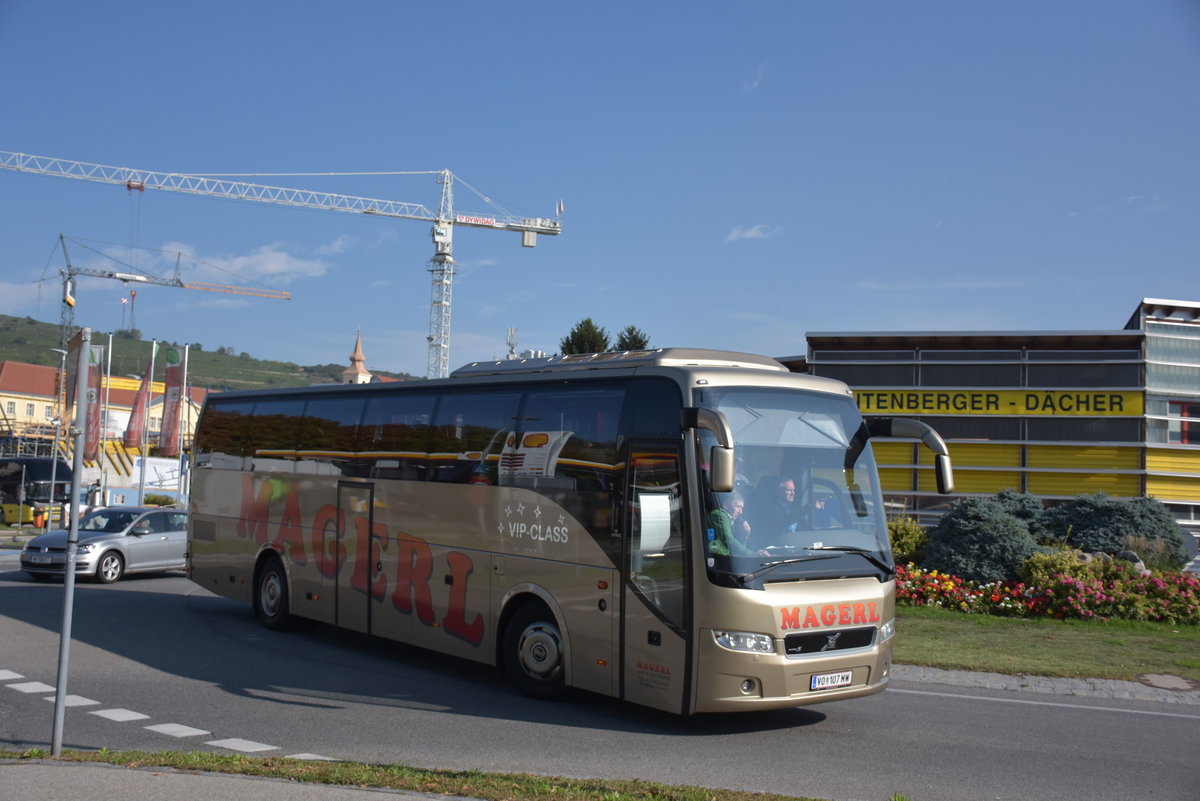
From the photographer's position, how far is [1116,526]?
1788 cm

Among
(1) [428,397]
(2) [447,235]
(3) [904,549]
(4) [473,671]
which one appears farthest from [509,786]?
(2) [447,235]

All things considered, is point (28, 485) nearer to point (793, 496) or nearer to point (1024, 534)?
point (1024, 534)

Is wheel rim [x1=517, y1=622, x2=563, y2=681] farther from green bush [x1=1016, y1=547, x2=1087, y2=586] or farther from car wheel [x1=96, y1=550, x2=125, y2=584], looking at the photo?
car wheel [x1=96, y1=550, x2=125, y2=584]

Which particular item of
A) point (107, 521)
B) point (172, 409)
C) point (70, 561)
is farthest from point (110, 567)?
point (172, 409)

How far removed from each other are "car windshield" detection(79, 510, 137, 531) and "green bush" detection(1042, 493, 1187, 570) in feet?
60.9

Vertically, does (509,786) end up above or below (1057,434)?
below

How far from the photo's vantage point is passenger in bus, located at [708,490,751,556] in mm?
8305

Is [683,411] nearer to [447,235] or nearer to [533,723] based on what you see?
[533,723]

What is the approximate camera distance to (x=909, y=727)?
30.0 feet

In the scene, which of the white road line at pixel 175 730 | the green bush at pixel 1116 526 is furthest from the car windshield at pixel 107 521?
the green bush at pixel 1116 526

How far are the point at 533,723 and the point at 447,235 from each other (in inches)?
4669

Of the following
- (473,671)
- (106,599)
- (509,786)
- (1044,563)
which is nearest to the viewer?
(509,786)

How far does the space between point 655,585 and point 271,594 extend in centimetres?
796

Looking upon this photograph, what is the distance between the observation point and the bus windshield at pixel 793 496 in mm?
8367
